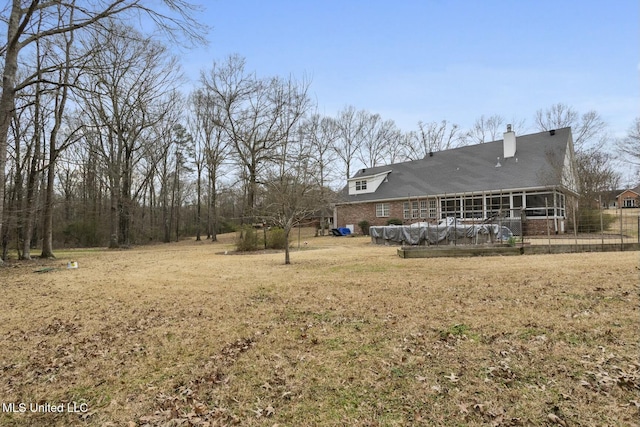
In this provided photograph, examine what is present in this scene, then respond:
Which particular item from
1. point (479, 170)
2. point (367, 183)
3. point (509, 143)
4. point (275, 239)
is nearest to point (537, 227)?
point (479, 170)

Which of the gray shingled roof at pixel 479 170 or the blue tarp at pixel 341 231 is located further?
the blue tarp at pixel 341 231

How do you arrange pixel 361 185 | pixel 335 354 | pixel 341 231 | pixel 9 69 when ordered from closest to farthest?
1. pixel 335 354
2. pixel 9 69
3. pixel 341 231
4. pixel 361 185

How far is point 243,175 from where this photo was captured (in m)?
25.6

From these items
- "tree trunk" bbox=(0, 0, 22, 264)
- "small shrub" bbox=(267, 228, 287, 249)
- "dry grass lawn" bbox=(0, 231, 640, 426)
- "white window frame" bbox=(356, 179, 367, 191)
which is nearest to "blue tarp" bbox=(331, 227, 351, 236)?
"white window frame" bbox=(356, 179, 367, 191)

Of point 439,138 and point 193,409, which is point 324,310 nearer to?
point 193,409

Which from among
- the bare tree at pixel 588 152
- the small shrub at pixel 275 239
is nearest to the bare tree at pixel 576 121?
the bare tree at pixel 588 152

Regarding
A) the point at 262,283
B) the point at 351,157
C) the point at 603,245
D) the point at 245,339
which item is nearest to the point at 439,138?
the point at 351,157

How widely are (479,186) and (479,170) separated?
2.23 metres

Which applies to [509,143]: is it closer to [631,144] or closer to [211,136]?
[631,144]

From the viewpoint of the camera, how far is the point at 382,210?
2520 cm

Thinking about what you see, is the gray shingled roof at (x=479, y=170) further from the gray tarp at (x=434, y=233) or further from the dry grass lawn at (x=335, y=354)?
the dry grass lawn at (x=335, y=354)

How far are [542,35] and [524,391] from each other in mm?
10898

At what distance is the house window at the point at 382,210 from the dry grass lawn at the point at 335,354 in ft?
60.1

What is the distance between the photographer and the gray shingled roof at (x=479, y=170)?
65.0ft
